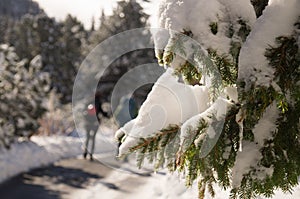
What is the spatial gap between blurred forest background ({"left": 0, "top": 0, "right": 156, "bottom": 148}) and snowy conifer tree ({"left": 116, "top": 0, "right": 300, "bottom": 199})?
4625 mm

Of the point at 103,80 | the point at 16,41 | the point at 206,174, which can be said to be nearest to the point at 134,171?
the point at 206,174

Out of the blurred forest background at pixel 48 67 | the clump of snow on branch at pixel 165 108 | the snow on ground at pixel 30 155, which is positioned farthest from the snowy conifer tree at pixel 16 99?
the clump of snow on branch at pixel 165 108

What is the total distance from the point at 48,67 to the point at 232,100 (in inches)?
1436

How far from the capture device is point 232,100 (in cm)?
226

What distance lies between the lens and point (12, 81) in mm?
15750

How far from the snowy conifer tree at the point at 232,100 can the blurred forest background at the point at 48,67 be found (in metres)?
4.62

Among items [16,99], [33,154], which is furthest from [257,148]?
[16,99]

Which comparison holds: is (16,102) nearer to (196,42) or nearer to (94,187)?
(94,187)

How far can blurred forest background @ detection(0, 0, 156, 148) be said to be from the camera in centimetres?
1573

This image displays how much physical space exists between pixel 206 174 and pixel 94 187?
773 cm

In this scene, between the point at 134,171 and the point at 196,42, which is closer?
the point at 196,42

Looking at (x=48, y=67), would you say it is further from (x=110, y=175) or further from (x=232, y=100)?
(x=232, y=100)

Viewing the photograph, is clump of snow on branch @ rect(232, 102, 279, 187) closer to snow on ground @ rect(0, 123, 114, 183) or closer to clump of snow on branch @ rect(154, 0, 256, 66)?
clump of snow on branch @ rect(154, 0, 256, 66)

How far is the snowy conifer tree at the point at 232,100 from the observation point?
1909 millimetres
